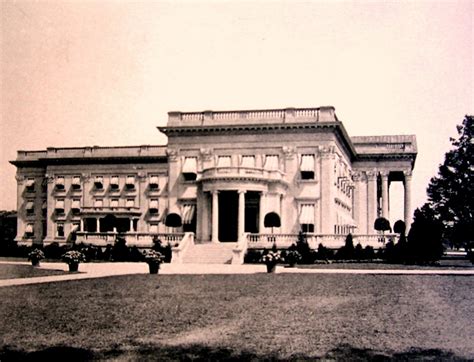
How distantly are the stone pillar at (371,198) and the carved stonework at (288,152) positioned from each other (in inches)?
819

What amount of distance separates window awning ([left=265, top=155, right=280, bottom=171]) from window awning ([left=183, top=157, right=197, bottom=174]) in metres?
5.97

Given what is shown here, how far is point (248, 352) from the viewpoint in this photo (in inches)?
395

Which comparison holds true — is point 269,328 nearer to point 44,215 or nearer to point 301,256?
point 301,256

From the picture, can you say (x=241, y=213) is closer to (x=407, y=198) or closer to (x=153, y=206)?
(x=153, y=206)

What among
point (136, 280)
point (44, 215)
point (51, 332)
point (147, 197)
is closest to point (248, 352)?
point (51, 332)

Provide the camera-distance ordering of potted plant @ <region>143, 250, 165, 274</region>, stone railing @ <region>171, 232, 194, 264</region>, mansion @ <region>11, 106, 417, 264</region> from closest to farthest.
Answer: potted plant @ <region>143, 250, 165, 274</region> < stone railing @ <region>171, 232, 194, 264</region> < mansion @ <region>11, 106, 417, 264</region>

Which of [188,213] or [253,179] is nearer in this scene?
[253,179]

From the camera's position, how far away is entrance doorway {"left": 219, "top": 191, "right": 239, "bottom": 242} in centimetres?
4812

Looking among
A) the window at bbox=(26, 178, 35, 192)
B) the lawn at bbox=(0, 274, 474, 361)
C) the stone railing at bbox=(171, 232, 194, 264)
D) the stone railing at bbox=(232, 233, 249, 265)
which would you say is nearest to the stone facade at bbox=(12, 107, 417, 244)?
the stone railing at bbox=(232, 233, 249, 265)

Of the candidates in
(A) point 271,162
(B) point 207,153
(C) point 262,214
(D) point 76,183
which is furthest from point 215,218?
(D) point 76,183

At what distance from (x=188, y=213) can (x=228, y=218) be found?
3788 millimetres

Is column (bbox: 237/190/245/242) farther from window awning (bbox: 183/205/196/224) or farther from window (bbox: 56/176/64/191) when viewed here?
window (bbox: 56/176/64/191)

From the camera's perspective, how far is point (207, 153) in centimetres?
5006

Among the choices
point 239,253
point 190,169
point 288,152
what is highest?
point 288,152
